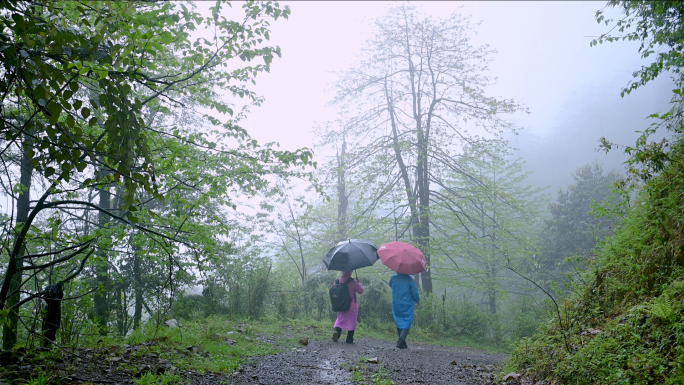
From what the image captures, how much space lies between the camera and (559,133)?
8638 cm

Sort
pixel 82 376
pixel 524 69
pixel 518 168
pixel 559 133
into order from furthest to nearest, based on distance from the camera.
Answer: pixel 524 69 → pixel 559 133 → pixel 518 168 → pixel 82 376

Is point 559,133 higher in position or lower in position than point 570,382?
higher

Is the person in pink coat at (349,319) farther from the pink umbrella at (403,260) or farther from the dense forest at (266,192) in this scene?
the dense forest at (266,192)

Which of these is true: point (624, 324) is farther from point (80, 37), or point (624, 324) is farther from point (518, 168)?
point (518, 168)

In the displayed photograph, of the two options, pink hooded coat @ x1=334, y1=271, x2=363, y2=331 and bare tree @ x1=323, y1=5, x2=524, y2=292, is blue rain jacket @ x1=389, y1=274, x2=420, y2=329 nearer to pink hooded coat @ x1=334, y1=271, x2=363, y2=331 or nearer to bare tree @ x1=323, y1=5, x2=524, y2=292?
pink hooded coat @ x1=334, y1=271, x2=363, y2=331

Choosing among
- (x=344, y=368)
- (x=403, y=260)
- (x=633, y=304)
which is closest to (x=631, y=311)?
(x=633, y=304)

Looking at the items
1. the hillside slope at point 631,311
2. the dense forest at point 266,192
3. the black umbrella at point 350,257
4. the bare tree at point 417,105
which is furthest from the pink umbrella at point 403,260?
the bare tree at point 417,105

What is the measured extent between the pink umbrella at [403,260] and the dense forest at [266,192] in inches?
90.6

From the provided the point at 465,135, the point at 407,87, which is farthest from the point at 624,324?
the point at 407,87

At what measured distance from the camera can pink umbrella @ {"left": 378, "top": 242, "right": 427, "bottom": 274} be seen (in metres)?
8.43

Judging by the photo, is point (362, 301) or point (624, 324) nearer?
point (624, 324)

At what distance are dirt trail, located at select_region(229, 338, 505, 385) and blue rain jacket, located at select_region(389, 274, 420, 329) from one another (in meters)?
1.17

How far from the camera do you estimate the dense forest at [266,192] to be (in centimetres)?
285

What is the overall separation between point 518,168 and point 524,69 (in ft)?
391
